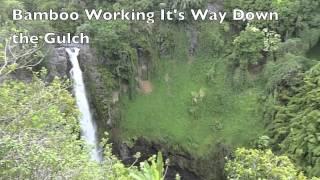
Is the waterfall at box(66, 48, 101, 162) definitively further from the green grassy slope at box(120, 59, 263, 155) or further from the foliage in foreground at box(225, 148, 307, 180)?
the foliage in foreground at box(225, 148, 307, 180)

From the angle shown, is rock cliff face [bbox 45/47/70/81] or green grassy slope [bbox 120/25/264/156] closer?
rock cliff face [bbox 45/47/70/81]

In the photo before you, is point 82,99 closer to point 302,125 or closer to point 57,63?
point 57,63

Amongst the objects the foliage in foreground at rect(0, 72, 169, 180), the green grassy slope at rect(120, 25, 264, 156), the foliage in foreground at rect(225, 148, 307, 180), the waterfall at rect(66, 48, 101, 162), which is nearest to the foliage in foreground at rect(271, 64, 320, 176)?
the green grassy slope at rect(120, 25, 264, 156)

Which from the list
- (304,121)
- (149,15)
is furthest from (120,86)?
(304,121)

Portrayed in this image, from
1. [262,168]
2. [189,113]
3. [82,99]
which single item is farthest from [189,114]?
[262,168]

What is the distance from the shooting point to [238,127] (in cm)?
2870

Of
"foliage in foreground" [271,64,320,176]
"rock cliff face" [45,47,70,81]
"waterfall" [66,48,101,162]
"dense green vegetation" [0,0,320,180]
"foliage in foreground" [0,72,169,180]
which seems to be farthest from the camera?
"waterfall" [66,48,101,162]

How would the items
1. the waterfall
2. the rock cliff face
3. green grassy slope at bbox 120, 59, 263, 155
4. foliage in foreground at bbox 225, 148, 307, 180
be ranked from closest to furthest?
foliage in foreground at bbox 225, 148, 307, 180
the rock cliff face
green grassy slope at bbox 120, 59, 263, 155
the waterfall

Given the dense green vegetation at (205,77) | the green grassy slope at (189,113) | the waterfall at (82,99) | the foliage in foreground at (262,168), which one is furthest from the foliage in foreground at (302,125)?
the waterfall at (82,99)

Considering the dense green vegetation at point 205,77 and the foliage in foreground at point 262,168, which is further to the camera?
the dense green vegetation at point 205,77

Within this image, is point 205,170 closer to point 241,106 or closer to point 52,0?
point 241,106

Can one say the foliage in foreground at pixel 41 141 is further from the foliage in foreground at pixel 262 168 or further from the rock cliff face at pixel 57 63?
the rock cliff face at pixel 57 63

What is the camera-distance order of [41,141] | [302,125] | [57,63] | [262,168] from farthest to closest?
[57,63]
[302,125]
[262,168]
[41,141]

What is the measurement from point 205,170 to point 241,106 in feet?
13.9
